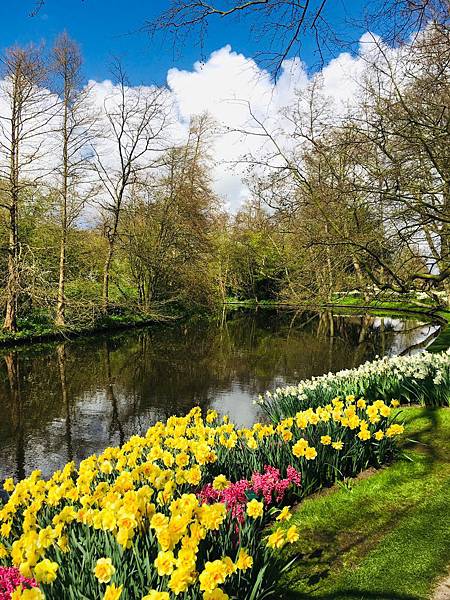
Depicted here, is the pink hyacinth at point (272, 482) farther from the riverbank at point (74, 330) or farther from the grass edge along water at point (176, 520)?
the riverbank at point (74, 330)

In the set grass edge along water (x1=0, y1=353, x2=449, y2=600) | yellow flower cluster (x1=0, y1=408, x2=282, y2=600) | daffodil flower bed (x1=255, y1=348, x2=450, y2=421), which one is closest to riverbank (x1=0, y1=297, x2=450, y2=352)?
daffodil flower bed (x1=255, y1=348, x2=450, y2=421)

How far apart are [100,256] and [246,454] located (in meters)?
22.0

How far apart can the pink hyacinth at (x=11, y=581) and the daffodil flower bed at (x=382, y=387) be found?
435cm

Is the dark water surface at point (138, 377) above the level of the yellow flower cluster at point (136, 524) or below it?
below

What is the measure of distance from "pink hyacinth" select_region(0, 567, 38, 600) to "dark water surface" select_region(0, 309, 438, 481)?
419 centimetres

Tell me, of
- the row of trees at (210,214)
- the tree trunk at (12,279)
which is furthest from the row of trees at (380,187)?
the tree trunk at (12,279)

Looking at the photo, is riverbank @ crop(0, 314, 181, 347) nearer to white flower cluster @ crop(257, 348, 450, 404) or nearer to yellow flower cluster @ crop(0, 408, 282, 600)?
white flower cluster @ crop(257, 348, 450, 404)

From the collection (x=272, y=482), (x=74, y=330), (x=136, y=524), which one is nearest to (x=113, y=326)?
(x=74, y=330)

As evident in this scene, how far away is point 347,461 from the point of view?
4773 millimetres

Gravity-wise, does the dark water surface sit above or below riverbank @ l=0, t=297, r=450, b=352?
below

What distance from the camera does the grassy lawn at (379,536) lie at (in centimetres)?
292

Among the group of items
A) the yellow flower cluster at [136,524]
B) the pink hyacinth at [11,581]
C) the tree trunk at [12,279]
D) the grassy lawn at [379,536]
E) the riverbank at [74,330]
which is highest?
the tree trunk at [12,279]

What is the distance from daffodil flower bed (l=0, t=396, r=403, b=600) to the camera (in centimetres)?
204

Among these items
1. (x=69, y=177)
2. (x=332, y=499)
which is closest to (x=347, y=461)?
(x=332, y=499)
